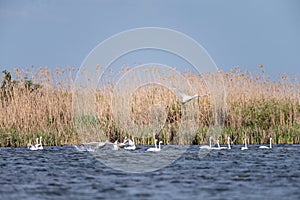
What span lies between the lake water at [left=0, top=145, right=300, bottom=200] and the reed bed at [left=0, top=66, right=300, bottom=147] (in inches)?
125

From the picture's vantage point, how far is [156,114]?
2302cm

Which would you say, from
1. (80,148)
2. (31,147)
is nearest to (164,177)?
(80,148)

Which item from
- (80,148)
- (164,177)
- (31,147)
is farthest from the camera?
(80,148)

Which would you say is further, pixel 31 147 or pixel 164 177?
pixel 31 147

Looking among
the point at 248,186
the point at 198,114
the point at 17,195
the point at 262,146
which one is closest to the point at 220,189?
the point at 248,186

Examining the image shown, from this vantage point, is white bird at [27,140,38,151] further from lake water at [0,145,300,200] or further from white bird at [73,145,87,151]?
white bird at [73,145,87,151]

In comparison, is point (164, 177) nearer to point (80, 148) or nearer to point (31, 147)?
point (80, 148)

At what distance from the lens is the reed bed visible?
74.0 feet

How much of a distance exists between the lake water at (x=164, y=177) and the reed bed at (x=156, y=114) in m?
3.17

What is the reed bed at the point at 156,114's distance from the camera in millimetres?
22547

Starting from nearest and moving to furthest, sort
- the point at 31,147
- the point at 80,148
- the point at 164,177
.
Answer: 1. the point at 164,177
2. the point at 31,147
3. the point at 80,148

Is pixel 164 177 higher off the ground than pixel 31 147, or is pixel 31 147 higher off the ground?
pixel 31 147

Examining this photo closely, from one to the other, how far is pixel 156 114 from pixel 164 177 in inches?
361

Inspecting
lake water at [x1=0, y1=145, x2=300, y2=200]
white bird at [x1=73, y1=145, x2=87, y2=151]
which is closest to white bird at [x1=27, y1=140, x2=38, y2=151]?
lake water at [x1=0, y1=145, x2=300, y2=200]
